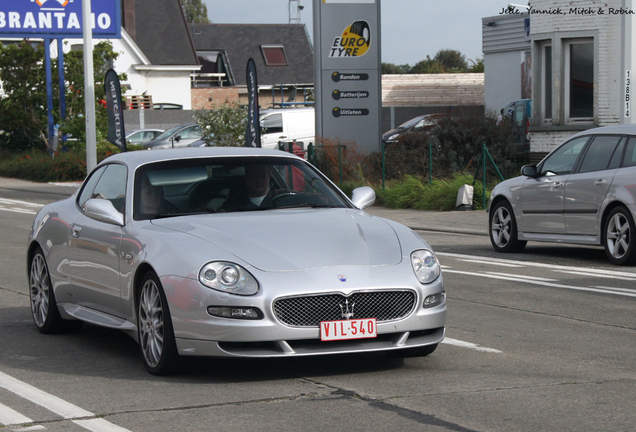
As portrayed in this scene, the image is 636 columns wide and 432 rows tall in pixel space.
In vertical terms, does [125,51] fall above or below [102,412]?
above

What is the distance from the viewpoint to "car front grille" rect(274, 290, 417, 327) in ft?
19.5

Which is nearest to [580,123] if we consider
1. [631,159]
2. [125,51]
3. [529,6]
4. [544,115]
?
[544,115]

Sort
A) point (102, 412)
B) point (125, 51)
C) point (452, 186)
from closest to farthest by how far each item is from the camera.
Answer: point (102, 412)
point (452, 186)
point (125, 51)

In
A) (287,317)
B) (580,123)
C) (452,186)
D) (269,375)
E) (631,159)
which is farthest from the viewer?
(580,123)

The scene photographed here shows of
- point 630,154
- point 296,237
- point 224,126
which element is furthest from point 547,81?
point 296,237

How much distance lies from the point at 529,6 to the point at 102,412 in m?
21.0

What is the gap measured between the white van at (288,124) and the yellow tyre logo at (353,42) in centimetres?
751

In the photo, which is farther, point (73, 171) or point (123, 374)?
point (73, 171)

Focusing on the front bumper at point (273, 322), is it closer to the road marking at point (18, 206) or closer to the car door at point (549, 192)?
the car door at point (549, 192)

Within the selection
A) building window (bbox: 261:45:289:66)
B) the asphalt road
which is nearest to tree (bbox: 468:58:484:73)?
building window (bbox: 261:45:289:66)

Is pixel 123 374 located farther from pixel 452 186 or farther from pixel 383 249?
pixel 452 186

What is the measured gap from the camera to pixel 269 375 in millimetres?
6352

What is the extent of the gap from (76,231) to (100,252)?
0.57 m

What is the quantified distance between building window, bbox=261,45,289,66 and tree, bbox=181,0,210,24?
3464 cm
